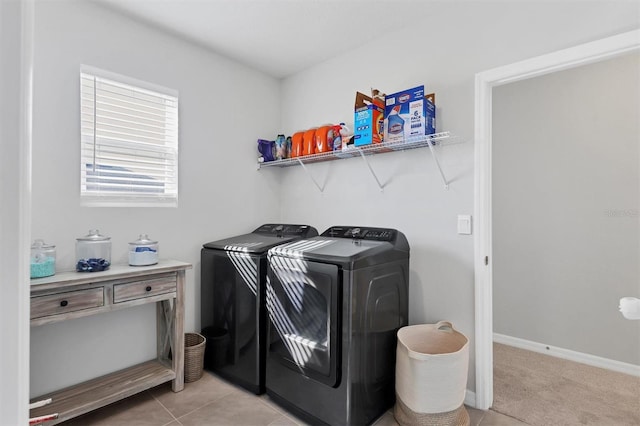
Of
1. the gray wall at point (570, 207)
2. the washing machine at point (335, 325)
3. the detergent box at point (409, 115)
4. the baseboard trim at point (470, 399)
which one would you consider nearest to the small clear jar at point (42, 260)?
the washing machine at point (335, 325)

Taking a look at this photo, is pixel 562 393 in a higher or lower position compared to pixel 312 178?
lower

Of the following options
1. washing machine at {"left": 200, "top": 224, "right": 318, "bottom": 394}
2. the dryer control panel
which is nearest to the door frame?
the dryer control panel

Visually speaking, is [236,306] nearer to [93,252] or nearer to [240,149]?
[93,252]

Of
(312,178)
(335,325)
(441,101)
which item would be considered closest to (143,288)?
(335,325)

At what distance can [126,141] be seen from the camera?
2.41m

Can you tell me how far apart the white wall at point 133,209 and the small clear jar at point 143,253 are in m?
0.18

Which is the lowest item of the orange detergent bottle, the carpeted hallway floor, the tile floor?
the tile floor

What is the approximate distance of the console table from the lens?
1.80 meters

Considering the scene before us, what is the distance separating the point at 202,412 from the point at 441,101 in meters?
2.57

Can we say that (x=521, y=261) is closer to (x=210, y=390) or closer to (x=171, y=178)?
(x=210, y=390)

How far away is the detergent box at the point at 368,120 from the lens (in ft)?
7.64

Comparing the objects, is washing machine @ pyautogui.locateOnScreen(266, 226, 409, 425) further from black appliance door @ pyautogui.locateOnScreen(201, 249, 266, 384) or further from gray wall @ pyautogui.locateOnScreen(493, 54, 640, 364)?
gray wall @ pyautogui.locateOnScreen(493, 54, 640, 364)

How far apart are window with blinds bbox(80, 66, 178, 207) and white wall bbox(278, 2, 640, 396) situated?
1358mm

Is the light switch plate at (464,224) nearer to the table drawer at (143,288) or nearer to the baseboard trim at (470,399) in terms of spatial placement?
the baseboard trim at (470,399)
